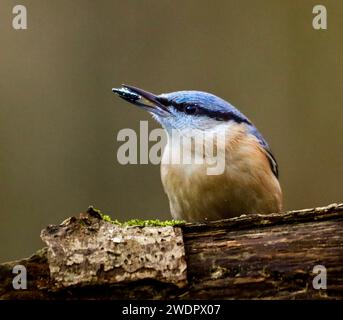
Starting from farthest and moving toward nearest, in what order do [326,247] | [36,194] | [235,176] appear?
[36,194] < [235,176] < [326,247]

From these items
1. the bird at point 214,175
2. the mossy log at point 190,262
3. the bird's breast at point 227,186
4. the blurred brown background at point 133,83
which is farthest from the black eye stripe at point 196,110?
the blurred brown background at point 133,83

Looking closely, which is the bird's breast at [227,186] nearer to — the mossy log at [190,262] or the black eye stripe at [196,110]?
the black eye stripe at [196,110]

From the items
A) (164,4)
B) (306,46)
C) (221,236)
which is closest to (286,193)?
(306,46)

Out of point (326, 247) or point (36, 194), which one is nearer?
point (326, 247)

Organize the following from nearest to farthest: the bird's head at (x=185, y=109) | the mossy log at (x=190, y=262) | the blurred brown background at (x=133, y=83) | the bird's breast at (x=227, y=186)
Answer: the mossy log at (x=190, y=262), the bird's breast at (x=227, y=186), the bird's head at (x=185, y=109), the blurred brown background at (x=133, y=83)

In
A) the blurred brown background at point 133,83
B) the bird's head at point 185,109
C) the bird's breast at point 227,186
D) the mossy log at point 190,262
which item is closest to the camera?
the mossy log at point 190,262


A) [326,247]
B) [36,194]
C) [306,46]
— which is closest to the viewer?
[326,247]

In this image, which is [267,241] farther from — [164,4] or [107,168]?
[164,4]

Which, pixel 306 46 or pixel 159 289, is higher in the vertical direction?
pixel 306 46
